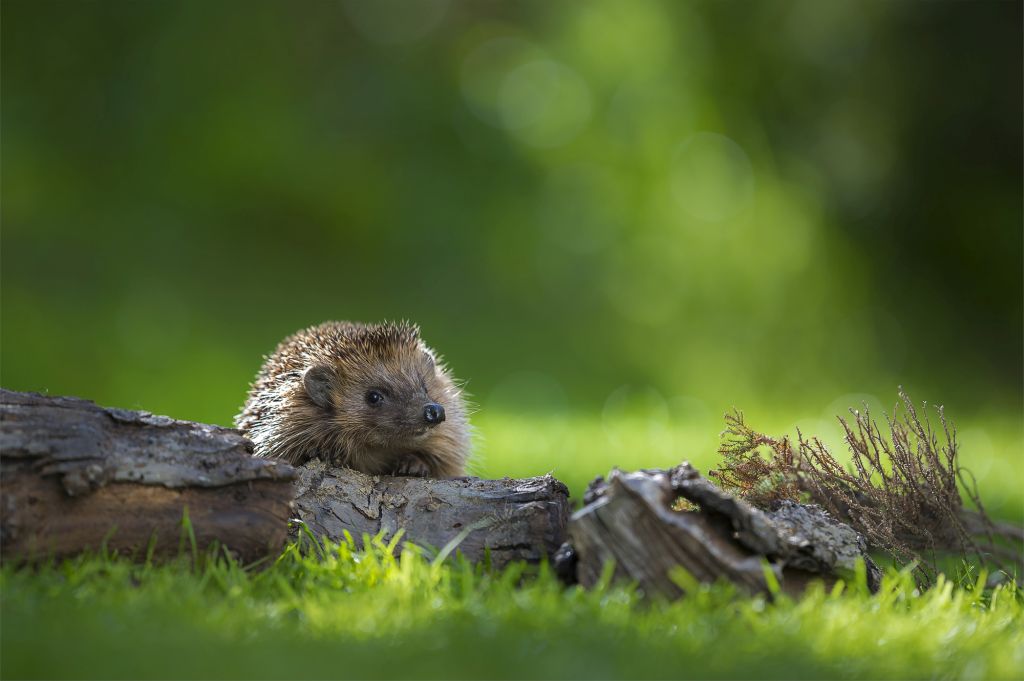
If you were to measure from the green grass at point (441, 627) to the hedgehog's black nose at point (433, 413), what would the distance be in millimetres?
1363

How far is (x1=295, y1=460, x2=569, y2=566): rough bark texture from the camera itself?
4984 millimetres

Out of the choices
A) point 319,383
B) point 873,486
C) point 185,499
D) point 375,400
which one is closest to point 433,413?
point 375,400

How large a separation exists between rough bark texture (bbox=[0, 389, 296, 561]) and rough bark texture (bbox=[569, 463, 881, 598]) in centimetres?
139

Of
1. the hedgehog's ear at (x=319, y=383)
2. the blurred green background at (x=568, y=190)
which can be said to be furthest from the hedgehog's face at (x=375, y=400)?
the blurred green background at (x=568, y=190)

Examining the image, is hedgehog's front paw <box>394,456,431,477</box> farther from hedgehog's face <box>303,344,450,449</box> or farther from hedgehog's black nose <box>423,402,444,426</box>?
hedgehog's black nose <box>423,402,444,426</box>

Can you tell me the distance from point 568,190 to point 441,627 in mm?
13211

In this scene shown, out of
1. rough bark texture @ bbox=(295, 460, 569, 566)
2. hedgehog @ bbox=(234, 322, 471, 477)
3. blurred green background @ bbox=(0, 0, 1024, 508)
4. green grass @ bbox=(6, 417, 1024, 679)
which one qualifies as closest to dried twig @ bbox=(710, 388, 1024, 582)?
green grass @ bbox=(6, 417, 1024, 679)

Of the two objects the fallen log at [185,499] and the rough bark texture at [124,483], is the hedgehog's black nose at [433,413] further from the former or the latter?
the rough bark texture at [124,483]

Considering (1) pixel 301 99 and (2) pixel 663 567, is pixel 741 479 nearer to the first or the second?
(2) pixel 663 567

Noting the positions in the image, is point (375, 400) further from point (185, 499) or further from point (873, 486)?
point (873, 486)

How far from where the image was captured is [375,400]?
6344mm

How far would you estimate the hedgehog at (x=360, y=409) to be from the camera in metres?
6.24

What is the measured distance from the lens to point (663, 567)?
168 inches

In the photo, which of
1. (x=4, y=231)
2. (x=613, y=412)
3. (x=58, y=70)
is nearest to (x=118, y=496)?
(x=613, y=412)
